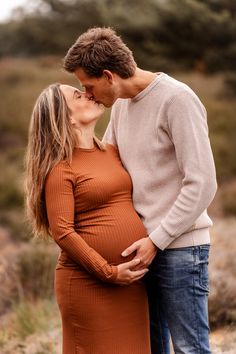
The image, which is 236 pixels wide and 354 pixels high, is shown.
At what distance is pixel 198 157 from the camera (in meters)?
2.92

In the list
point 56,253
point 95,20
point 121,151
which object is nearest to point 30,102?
point 95,20

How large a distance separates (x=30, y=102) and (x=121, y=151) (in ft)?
45.9

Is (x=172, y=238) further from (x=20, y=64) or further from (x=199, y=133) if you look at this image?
(x=20, y=64)

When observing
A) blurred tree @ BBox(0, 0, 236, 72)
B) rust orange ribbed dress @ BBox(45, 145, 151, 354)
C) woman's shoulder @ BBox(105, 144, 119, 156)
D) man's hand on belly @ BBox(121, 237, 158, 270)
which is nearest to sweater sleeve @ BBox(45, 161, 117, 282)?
rust orange ribbed dress @ BBox(45, 145, 151, 354)

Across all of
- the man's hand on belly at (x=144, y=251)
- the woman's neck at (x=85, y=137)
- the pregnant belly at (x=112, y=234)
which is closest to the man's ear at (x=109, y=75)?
the woman's neck at (x=85, y=137)

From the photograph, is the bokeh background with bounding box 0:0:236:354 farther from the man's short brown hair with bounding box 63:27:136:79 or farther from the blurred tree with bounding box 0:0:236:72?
the man's short brown hair with bounding box 63:27:136:79

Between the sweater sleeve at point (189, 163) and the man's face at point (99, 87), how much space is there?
0.34 m

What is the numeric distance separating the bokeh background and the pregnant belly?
123cm

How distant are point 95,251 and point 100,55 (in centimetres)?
86

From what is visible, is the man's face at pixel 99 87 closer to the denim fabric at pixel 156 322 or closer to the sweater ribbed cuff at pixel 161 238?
the sweater ribbed cuff at pixel 161 238

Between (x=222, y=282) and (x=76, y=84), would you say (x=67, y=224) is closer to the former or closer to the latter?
(x=222, y=282)

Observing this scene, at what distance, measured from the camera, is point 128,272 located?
3061 millimetres

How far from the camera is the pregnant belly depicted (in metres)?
3.12

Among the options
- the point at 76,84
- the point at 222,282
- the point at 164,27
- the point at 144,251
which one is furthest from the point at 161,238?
the point at 76,84
